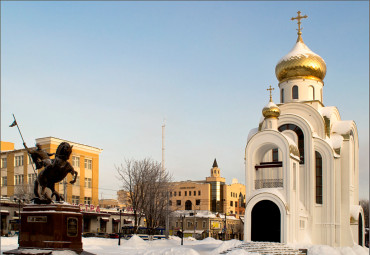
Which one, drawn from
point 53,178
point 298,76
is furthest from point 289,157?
point 53,178

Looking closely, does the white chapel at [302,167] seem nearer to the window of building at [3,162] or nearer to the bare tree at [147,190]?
the bare tree at [147,190]

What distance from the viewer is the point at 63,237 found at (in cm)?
1576

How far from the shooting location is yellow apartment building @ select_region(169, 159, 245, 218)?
295ft

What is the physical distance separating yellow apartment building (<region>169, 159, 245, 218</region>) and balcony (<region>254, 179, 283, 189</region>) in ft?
197

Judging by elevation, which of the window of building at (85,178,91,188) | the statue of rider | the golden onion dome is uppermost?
the golden onion dome

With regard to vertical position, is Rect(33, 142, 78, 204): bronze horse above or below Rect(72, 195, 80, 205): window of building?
above

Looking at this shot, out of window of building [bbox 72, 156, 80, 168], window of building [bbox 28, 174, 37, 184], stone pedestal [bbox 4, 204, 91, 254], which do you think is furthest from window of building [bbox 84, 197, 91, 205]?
stone pedestal [bbox 4, 204, 91, 254]

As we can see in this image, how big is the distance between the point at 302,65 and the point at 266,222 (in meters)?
12.8

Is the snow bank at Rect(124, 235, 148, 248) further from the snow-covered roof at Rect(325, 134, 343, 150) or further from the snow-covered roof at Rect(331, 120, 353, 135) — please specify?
the snow-covered roof at Rect(331, 120, 353, 135)

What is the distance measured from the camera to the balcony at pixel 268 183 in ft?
96.1

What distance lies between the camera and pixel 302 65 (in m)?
35.0

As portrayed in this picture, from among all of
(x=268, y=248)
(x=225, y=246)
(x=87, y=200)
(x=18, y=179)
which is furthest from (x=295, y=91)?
(x=18, y=179)

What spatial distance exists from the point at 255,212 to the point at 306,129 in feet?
23.4

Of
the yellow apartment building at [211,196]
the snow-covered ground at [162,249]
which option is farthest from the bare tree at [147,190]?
the yellow apartment building at [211,196]
